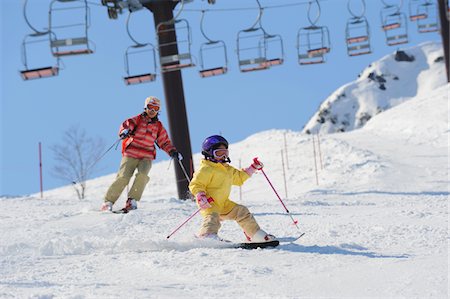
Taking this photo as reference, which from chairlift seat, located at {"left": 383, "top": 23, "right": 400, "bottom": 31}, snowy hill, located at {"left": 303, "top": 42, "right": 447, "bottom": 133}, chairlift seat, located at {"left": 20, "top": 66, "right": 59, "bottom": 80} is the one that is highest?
chairlift seat, located at {"left": 383, "top": 23, "right": 400, "bottom": 31}

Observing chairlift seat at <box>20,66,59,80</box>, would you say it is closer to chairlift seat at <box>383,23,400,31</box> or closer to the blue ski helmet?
the blue ski helmet

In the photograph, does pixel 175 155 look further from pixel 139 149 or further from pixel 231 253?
pixel 231 253

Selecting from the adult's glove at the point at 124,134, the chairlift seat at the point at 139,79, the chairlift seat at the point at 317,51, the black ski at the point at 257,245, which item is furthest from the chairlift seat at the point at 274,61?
the black ski at the point at 257,245

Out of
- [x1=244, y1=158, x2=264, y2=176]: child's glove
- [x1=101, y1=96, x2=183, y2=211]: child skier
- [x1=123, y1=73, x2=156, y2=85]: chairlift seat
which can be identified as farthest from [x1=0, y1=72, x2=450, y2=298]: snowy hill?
[x1=123, y1=73, x2=156, y2=85]: chairlift seat

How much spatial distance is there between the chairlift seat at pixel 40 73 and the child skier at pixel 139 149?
2.52m

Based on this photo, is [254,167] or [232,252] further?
[254,167]

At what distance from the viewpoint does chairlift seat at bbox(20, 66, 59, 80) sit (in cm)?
1006

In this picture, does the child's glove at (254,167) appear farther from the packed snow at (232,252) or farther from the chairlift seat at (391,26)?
the chairlift seat at (391,26)

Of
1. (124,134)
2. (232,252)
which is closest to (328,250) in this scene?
(232,252)

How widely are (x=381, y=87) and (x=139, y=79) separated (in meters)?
145

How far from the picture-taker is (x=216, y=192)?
5559mm

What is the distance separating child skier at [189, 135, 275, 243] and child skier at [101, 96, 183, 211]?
2602 mm

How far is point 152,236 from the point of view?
5.87 m

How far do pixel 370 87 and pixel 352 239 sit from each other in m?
154
